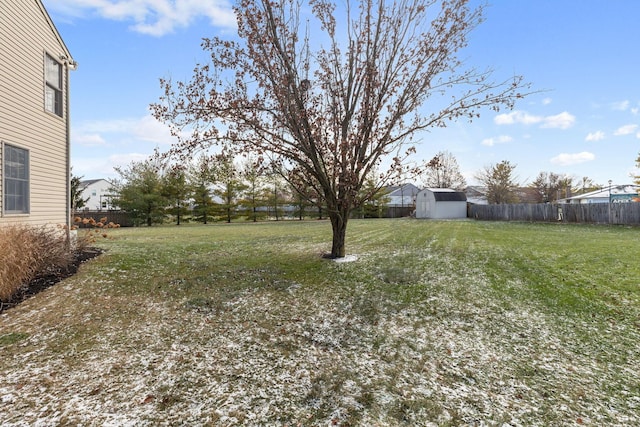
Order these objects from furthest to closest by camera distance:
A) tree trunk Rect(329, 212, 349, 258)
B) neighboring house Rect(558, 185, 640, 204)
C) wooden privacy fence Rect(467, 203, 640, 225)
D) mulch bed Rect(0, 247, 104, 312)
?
1. neighboring house Rect(558, 185, 640, 204)
2. wooden privacy fence Rect(467, 203, 640, 225)
3. tree trunk Rect(329, 212, 349, 258)
4. mulch bed Rect(0, 247, 104, 312)

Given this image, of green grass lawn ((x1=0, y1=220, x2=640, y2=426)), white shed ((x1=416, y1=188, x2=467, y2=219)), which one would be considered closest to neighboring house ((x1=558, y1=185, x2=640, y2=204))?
white shed ((x1=416, y1=188, x2=467, y2=219))

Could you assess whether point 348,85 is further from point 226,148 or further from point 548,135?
point 548,135

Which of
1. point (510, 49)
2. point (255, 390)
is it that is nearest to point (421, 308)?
point (255, 390)

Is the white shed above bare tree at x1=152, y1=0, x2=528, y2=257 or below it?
below

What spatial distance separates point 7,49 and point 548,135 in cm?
1969

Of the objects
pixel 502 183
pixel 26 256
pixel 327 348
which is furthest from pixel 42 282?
pixel 502 183

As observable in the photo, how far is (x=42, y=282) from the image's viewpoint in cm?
518

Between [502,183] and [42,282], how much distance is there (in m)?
35.9

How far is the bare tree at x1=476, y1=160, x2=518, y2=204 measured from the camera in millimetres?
31781

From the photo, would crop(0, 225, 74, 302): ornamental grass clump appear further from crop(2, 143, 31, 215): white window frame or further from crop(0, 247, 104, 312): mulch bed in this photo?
crop(2, 143, 31, 215): white window frame

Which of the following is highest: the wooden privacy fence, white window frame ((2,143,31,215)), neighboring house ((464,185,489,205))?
neighboring house ((464,185,489,205))

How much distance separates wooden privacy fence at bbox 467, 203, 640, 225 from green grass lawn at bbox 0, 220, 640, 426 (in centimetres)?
1474

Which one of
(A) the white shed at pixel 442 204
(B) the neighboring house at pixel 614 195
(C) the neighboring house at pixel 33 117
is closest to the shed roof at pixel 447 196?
(A) the white shed at pixel 442 204

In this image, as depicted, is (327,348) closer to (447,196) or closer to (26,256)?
(26,256)
